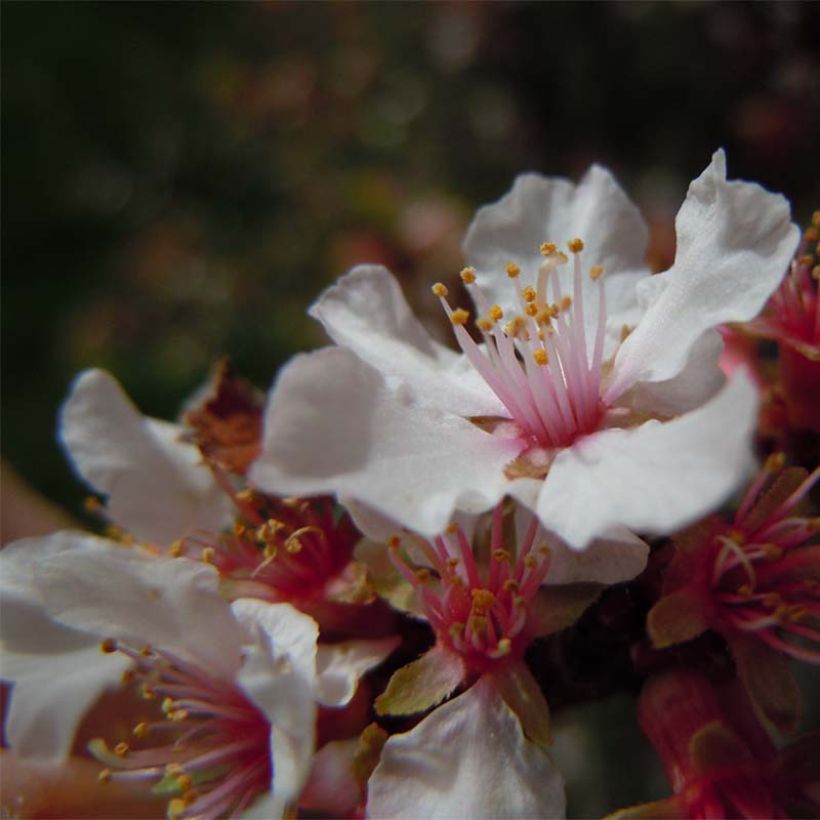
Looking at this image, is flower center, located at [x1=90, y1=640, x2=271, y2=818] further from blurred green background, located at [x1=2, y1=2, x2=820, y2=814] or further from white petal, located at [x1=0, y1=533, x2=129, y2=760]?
blurred green background, located at [x1=2, y1=2, x2=820, y2=814]

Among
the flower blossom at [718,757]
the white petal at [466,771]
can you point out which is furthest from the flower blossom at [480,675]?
the flower blossom at [718,757]

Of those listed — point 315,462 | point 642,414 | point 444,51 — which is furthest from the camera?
point 444,51

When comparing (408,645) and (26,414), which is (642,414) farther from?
(26,414)

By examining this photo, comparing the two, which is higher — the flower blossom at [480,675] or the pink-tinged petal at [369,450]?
the pink-tinged petal at [369,450]

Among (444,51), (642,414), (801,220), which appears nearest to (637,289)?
(642,414)

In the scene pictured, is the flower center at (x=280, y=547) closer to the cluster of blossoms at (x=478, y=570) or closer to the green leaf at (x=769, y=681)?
the cluster of blossoms at (x=478, y=570)

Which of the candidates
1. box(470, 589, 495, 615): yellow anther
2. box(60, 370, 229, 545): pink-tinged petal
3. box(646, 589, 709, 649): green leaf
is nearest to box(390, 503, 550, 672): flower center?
box(470, 589, 495, 615): yellow anther

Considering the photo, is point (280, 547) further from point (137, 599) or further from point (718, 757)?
point (718, 757)
